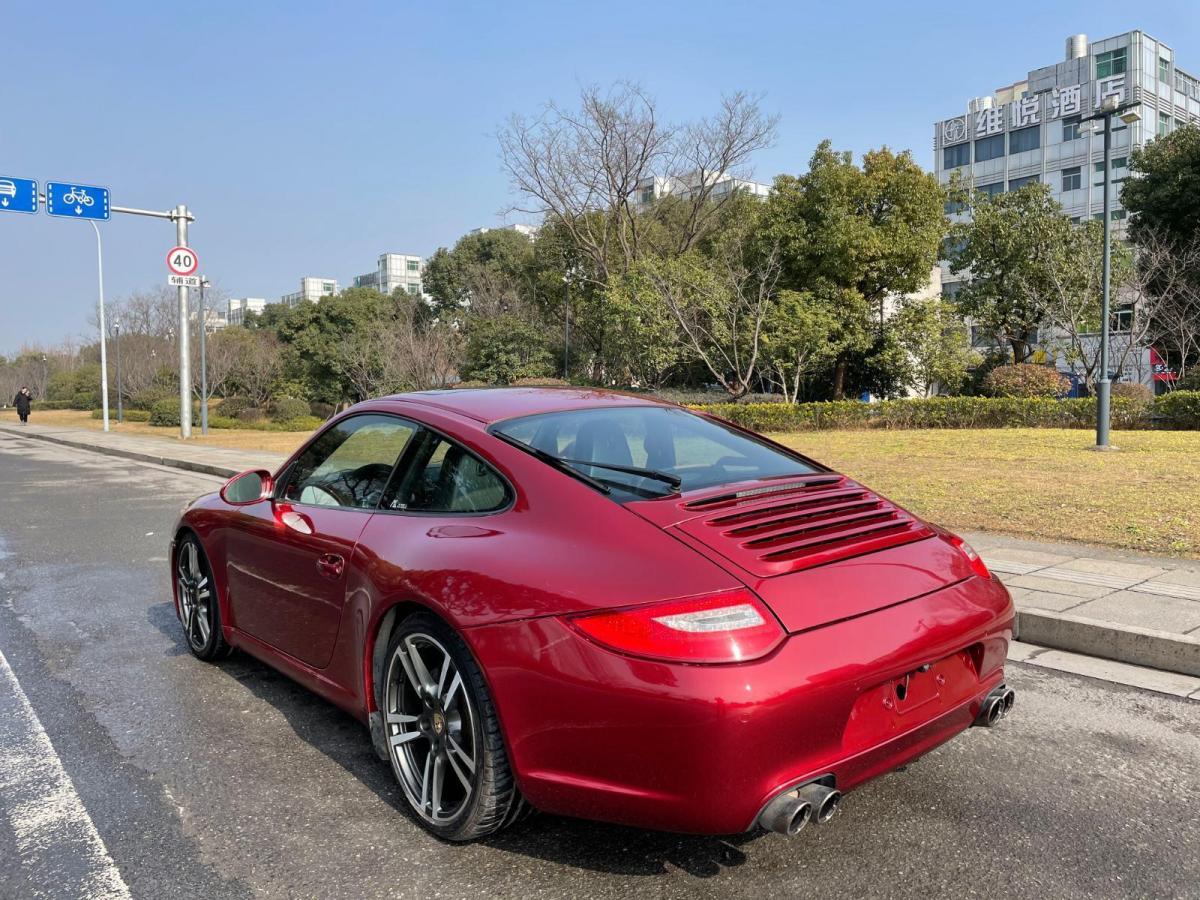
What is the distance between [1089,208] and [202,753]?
63534 millimetres

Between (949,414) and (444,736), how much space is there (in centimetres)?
1858

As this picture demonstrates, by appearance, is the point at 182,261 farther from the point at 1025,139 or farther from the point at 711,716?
the point at 1025,139

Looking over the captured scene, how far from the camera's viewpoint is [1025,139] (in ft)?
190

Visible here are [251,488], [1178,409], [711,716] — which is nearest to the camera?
[711,716]

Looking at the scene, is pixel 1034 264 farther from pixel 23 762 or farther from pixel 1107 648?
pixel 23 762

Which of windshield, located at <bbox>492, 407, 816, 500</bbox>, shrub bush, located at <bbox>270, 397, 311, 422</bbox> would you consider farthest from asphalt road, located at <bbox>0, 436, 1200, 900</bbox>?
shrub bush, located at <bbox>270, 397, 311, 422</bbox>

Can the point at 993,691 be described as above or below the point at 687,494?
below

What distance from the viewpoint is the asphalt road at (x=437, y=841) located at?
99.3 inches

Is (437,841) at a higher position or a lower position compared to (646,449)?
lower

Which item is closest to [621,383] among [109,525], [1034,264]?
[1034,264]

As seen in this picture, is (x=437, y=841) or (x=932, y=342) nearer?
(x=437, y=841)

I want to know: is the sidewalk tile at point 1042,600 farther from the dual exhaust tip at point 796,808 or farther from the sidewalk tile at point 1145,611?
the dual exhaust tip at point 796,808

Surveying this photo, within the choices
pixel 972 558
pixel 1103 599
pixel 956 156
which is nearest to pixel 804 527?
pixel 972 558

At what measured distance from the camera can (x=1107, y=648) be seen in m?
4.60
